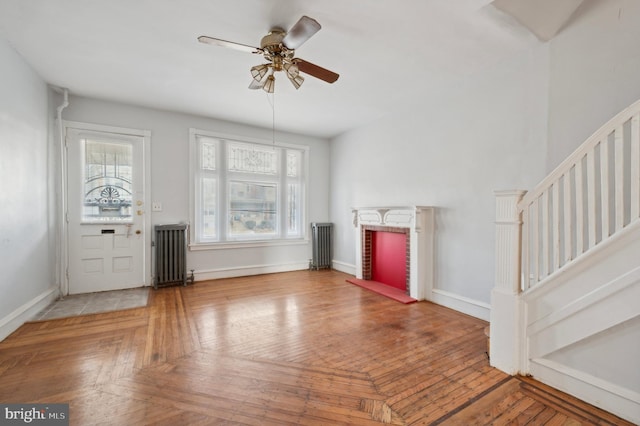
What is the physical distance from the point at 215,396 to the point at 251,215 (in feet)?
11.7

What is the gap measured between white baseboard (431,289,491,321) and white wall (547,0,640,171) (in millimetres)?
1565

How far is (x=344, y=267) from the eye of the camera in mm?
5293

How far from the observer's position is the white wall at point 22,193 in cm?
248

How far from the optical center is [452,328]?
275cm

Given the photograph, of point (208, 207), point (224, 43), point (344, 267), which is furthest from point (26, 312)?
point (344, 267)

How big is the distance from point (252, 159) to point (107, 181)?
7.19 ft

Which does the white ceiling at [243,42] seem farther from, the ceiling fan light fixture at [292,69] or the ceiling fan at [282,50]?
the ceiling fan light fixture at [292,69]

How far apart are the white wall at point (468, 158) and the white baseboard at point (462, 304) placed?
0.04 feet

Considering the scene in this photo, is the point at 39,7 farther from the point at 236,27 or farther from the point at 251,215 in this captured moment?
the point at 251,215

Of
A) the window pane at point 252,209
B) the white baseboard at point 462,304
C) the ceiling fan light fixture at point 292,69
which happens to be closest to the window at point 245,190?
the window pane at point 252,209

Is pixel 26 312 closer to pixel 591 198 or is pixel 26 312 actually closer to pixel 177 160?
pixel 177 160

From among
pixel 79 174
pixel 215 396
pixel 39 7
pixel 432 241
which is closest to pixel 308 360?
pixel 215 396

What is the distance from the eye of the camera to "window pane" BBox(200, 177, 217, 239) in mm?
4609

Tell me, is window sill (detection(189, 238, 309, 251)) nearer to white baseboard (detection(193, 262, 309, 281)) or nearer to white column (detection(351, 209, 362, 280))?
white baseboard (detection(193, 262, 309, 281))
